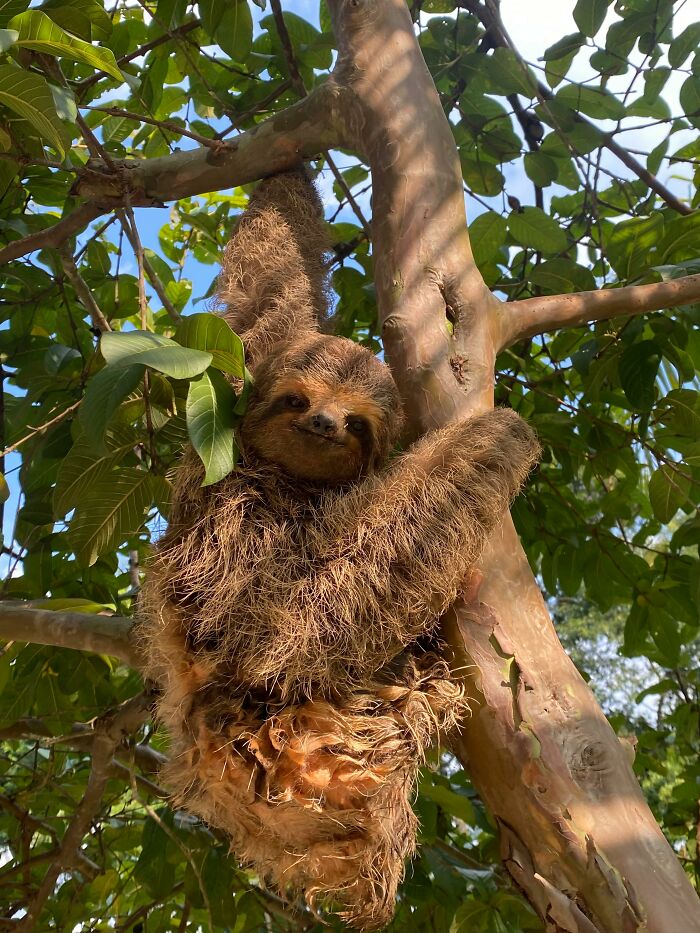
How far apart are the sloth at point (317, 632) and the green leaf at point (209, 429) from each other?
57cm

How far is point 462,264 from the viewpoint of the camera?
3.30 metres

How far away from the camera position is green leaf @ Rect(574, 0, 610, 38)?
15.4ft

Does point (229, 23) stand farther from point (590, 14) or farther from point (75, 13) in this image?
point (590, 14)

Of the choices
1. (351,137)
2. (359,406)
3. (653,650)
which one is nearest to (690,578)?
(653,650)

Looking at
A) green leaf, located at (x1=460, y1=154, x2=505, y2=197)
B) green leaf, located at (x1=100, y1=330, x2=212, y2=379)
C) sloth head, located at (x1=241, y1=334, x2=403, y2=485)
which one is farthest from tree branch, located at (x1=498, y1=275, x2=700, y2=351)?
green leaf, located at (x1=460, y1=154, x2=505, y2=197)

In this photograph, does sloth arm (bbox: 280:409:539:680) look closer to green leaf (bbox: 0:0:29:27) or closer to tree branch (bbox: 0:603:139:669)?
tree branch (bbox: 0:603:139:669)

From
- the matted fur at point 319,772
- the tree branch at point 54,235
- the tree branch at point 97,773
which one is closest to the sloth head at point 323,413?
the matted fur at point 319,772

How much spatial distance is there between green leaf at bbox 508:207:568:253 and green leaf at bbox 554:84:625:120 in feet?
3.12

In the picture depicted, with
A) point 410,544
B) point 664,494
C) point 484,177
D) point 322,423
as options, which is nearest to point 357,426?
point 322,423

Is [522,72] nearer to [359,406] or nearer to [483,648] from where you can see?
[359,406]

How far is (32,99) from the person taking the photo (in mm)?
2727

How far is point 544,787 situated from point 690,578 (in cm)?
261

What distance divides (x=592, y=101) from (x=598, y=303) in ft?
7.32

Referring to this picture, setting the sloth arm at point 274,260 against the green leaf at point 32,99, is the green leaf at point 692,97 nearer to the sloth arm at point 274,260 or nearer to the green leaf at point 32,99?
the sloth arm at point 274,260
